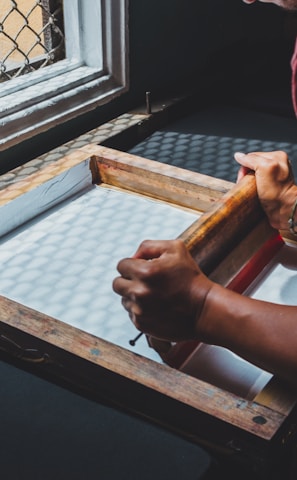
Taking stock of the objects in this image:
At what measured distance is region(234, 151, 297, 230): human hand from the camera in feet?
4.68

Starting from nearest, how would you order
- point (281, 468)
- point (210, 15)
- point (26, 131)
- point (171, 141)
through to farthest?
point (281, 468) < point (26, 131) < point (171, 141) < point (210, 15)

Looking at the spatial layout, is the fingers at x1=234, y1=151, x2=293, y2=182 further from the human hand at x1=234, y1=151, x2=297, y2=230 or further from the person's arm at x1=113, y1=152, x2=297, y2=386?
the person's arm at x1=113, y1=152, x2=297, y2=386

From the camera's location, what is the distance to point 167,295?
3.48 feet

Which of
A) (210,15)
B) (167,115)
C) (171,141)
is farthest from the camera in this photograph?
(210,15)

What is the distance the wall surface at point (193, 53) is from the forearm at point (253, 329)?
3.32ft

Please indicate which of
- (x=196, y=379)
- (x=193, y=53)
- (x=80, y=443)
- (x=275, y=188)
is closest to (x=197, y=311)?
(x=196, y=379)

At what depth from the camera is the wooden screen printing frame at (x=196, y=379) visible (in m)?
0.95

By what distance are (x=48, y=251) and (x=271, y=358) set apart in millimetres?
608

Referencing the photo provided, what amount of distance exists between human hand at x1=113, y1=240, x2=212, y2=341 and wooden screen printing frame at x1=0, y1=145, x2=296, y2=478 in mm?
56

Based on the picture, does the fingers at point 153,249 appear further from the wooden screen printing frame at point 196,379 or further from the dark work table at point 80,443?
the dark work table at point 80,443

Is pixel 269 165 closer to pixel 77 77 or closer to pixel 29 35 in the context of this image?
pixel 77 77

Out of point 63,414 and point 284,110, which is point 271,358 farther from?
point 284,110

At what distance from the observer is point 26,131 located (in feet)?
6.26

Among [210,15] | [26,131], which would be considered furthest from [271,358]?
[210,15]
